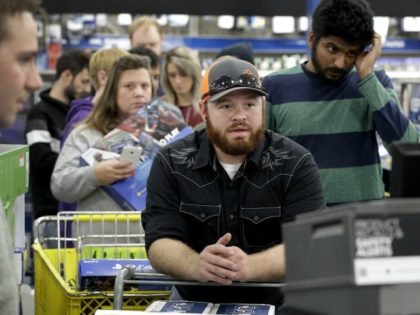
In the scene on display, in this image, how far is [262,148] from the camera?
3.92 metres

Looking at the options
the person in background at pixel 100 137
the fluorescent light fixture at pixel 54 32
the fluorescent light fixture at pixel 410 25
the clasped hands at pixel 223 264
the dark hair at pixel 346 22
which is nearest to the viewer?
the clasped hands at pixel 223 264

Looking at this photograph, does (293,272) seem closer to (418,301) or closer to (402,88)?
(418,301)

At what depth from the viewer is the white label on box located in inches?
75.7

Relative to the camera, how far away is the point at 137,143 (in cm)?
534

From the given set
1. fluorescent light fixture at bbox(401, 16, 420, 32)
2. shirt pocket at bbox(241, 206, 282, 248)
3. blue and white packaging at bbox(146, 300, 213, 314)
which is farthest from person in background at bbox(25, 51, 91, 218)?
fluorescent light fixture at bbox(401, 16, 420, 32)

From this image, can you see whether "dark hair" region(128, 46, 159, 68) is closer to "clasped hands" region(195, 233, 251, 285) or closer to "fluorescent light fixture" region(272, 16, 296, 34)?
"clasped hands" region(195, 233, 251, 285)

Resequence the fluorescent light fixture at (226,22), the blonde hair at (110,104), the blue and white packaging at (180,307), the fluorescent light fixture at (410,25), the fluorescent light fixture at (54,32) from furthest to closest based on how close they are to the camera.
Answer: the fluorescent light fixture at (226,22), the fluorescent light fixture at (410,25), the fluorescent light fixture at (54,32), the blonde hair at (110,104), the blue and white packaging at (180,307)

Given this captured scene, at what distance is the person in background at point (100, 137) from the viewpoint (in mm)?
5266

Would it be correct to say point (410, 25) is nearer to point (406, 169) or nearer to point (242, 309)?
point (242, 309)

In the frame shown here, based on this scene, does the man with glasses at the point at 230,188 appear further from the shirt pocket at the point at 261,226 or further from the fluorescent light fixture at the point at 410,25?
the fluorescent light fixture at the point at 410,25

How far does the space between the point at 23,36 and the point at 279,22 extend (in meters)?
18.4

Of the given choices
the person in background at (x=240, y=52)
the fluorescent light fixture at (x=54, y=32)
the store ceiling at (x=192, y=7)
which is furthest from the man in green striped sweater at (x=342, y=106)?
the fluorescent light fixture at (x=54, y=32)

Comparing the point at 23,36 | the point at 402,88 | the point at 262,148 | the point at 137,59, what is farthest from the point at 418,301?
the point at 402,88

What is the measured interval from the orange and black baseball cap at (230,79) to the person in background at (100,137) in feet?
4.61
